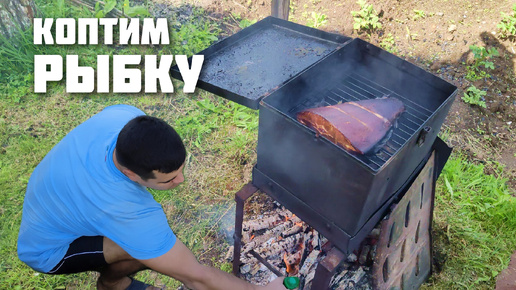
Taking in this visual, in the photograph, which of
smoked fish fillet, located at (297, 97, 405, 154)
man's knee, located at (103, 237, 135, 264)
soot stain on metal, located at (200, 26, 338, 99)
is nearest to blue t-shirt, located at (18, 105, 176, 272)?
man's knee, located at (103, 237, 135, 264)

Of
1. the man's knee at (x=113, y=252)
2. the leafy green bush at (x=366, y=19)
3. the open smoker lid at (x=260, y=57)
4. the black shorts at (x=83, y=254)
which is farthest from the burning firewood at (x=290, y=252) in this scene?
the leafy green bush at (x=366, y=19)

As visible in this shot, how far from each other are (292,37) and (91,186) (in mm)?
2066

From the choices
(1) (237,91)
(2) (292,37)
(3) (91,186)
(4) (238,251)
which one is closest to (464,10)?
(2) (292,37)

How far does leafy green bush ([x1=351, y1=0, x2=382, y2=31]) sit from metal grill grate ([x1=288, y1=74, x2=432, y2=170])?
2.90 metres

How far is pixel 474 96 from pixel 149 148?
437 cm

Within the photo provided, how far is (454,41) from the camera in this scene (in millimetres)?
5207

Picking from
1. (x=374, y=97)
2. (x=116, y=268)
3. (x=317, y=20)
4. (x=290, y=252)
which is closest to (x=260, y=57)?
(x=374, y=97)

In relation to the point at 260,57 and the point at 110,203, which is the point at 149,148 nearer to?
the point at 110,203

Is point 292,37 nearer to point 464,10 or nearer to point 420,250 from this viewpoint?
point 420,250

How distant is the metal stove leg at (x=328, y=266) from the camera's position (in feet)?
6.86

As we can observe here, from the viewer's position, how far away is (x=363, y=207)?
1915 mm

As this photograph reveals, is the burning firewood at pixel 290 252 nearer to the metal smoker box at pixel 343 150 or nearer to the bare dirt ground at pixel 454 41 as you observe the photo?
the metal smoker box at pixel 343 150

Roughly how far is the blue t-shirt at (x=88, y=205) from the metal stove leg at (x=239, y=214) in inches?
22.5

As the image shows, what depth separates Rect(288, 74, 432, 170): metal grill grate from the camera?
2.35 m
